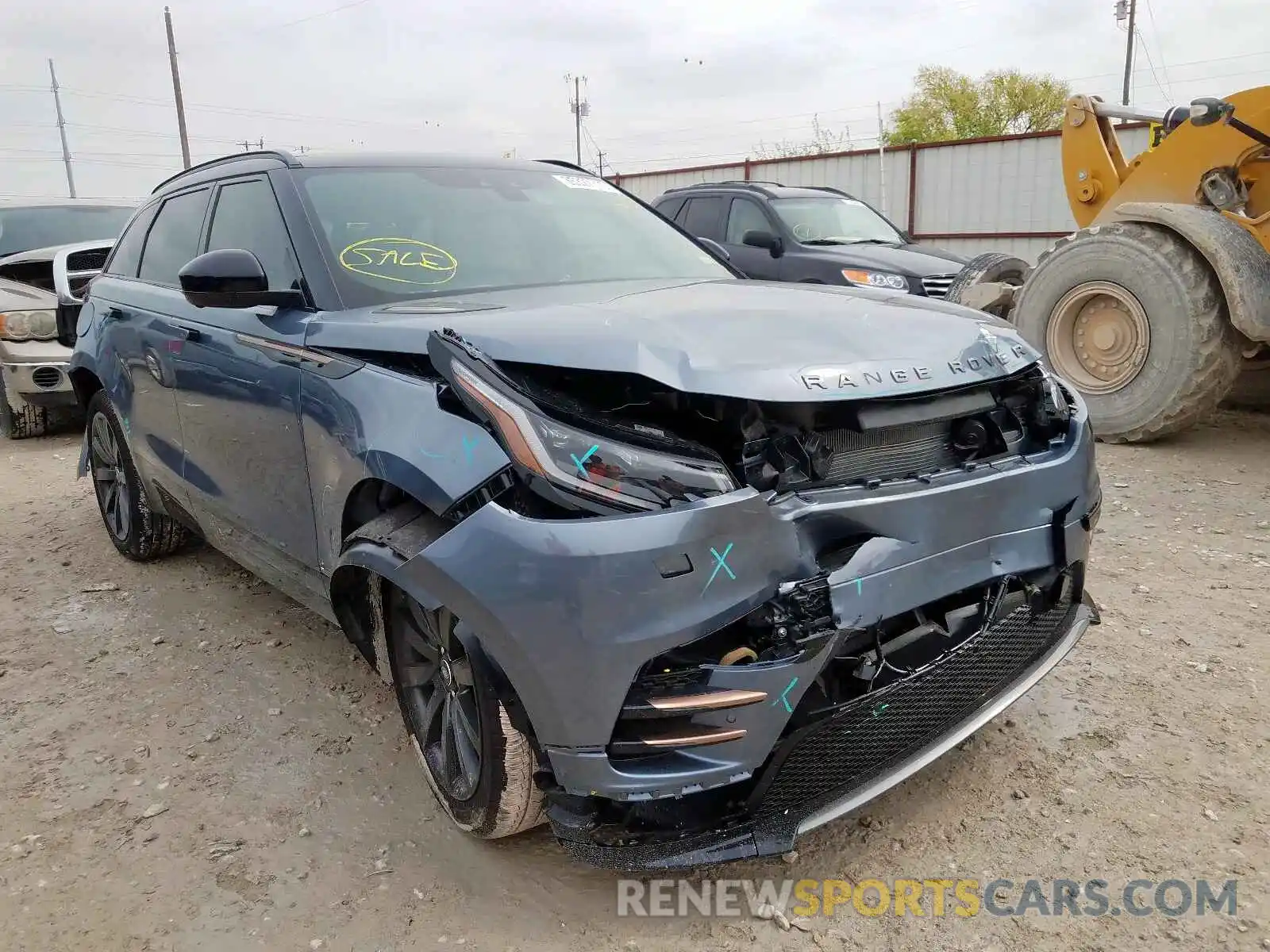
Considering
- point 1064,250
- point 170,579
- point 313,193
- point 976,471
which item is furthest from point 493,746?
point 1064,250

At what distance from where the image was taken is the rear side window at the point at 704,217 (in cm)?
946

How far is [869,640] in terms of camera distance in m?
2.05

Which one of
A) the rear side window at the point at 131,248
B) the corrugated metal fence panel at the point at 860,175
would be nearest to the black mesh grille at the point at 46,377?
the rear side window at the point at 131,248

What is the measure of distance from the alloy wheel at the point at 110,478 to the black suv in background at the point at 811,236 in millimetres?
4915

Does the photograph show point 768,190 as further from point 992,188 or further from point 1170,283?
point 992,188

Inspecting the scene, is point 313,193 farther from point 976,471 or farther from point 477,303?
point 976,471

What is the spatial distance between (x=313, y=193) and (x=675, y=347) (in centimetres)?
163

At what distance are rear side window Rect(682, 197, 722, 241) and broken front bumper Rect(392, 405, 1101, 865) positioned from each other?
7.72 m

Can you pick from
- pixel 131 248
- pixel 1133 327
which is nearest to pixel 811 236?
pixel 1133 327

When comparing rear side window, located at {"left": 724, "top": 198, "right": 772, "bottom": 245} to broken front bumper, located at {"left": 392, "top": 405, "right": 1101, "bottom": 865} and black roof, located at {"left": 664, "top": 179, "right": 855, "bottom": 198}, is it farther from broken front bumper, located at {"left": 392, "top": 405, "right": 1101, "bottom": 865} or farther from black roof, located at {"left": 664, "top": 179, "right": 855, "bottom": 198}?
broken front bumper, located at {"left": 392, "top": 405, "right": 1101, "bottom": 865}

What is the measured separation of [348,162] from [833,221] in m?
6.94

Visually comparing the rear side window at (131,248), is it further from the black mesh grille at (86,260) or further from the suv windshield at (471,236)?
the black mesh grille at (86,260)

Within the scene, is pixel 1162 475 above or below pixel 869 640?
below

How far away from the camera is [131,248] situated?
450cm
